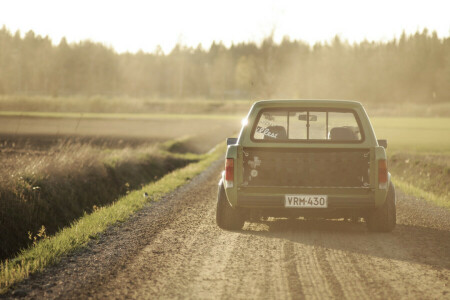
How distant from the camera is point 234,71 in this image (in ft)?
514

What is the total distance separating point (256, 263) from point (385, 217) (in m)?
2.58

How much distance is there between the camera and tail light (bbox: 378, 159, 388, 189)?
25.2 ft

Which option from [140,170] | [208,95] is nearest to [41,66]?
[208,95]

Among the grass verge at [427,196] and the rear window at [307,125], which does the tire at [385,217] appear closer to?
the rear window at [307,125]

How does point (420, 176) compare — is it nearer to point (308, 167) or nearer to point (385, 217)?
point (385, 217)

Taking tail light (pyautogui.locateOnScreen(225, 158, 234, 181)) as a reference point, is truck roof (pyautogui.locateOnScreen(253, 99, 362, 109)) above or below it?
above

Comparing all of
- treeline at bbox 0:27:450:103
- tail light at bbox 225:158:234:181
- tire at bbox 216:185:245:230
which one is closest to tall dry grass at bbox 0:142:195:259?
tire at bbox 216:185:245:230

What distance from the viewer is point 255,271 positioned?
5.96m

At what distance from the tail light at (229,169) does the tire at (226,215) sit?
0.48 m

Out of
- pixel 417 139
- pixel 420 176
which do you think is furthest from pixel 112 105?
pixel 420 176

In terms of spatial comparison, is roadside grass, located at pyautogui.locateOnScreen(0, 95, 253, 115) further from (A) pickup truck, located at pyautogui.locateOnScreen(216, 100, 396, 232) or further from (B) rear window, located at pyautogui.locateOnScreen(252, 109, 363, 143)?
(A) pickup truck, located at pyautogui.locateOnScreen(216, 100, 396, 232)

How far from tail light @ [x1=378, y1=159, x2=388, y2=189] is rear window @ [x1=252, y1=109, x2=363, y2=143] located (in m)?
0.67

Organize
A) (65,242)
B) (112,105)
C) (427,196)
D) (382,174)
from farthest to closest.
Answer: (112,105) < (427,196) < (382,174) < (65,242)

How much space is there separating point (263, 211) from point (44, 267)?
3.13 m
